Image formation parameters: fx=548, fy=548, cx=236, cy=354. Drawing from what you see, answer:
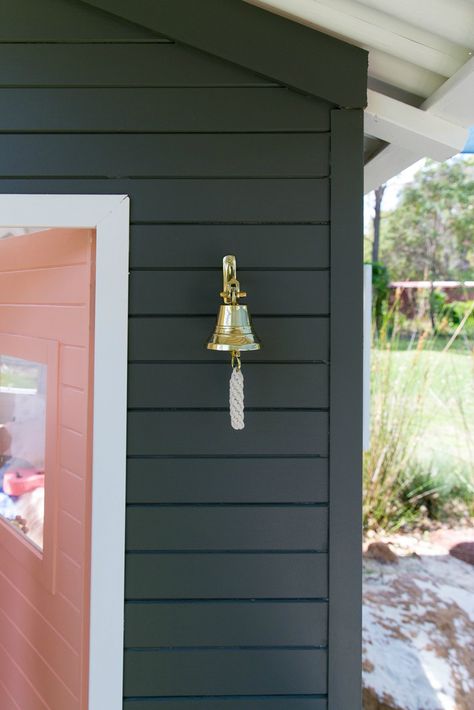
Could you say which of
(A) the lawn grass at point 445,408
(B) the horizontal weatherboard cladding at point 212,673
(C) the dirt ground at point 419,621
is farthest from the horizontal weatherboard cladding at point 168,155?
(A) the lawn grass at point 445,408

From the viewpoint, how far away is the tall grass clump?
4.72m

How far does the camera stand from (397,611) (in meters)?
3.73

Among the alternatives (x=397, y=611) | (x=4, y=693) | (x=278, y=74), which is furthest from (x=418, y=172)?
(x=4, y=693)

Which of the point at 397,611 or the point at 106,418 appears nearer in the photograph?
the point at 106,418

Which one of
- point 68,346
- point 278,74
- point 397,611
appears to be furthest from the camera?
point 397,611

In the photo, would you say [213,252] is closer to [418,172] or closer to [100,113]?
[100,113]

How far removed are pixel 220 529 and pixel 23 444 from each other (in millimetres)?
818

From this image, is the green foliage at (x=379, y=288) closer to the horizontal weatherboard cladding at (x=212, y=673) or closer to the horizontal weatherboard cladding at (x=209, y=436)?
the horizontal weatherboard cladding at (x=209, y=436)

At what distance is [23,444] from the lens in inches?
75.6

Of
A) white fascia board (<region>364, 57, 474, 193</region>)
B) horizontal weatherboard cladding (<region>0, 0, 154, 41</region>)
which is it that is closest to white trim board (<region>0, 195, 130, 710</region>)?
horizontal weatherboard cladding (<region>0, 0, 154, 41</region>)

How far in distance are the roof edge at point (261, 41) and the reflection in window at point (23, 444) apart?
1095mm

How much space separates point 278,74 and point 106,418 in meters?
1.07

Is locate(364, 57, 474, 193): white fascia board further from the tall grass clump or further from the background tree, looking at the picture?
the background tree

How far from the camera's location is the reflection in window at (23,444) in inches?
72.9
